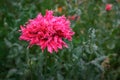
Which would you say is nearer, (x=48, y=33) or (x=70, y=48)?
(x=48, y=33)

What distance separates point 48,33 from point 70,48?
0.50 meters

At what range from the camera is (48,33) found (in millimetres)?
1884

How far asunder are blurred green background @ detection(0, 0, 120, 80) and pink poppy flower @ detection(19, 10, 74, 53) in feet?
0.44

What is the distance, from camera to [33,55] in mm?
2609

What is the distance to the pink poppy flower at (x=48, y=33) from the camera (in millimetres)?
1856

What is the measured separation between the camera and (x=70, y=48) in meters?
2.35

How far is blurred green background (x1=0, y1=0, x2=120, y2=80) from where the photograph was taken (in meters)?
2.27

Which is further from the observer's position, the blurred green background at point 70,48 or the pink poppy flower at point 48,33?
the blurred green background at point 70,48

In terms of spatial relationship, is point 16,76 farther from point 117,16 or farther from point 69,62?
point 117,16

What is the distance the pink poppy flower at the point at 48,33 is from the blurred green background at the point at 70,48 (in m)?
0.13

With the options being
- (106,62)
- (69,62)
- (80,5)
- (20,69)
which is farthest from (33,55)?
(80,5)

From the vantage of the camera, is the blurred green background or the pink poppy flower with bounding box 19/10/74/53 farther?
the blurred green background

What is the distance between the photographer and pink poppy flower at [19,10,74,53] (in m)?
1.86

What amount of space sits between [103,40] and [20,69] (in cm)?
84
